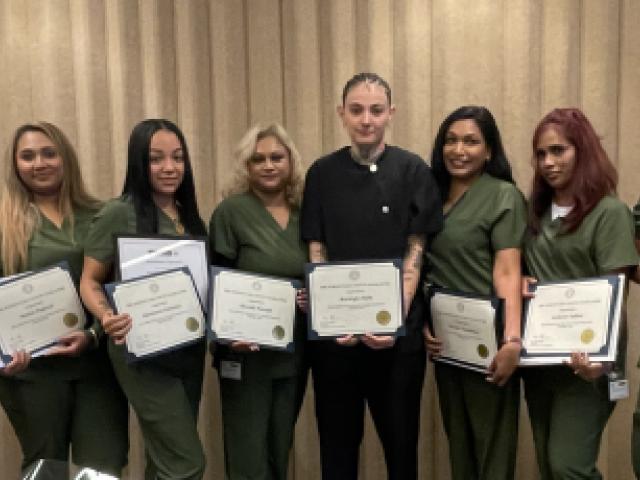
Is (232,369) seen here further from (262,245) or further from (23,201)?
(23,201)

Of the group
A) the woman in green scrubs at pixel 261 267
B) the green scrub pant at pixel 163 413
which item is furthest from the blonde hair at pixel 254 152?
the green scrub pant at pixel 163 413

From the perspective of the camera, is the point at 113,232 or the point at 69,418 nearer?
the point at 113,232

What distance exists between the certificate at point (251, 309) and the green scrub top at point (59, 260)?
0.47 m

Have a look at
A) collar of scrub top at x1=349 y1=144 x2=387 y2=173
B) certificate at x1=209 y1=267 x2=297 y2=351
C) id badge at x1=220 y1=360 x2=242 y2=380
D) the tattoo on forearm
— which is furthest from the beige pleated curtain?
certificate at x1=209 y1=267 x2=297 y2=351

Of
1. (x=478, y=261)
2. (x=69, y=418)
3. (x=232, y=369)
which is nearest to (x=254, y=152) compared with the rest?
(x=232, y=369)

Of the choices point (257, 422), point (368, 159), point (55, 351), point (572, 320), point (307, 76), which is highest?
point (307, 76)

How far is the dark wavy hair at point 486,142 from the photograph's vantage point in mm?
2316

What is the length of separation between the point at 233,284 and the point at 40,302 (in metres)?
0.66

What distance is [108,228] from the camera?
2.23 metres

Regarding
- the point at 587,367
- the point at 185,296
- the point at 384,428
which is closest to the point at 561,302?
the point at 587,367

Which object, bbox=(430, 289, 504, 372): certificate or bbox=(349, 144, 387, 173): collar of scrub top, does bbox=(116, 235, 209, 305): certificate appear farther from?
bbox=(430, 289, 504, 372): certificate

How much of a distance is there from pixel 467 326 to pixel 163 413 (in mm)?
1063

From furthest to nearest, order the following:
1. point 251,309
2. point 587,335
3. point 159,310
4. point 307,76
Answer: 1. point 307,76
2. point 251,309
3. point 159,310
4. point 587,335

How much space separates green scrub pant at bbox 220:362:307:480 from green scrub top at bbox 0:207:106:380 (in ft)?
1.61
